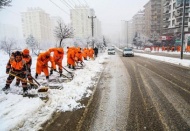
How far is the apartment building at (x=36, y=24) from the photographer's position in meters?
125

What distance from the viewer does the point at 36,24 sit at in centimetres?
12656

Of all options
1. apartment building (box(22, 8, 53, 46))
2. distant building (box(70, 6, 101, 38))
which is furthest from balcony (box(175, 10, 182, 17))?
apartment building (box(22, 8, 53, 46))

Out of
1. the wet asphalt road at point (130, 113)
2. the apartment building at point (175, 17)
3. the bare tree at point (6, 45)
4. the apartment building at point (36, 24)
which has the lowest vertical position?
the wet asphalt road at point (130, 113)

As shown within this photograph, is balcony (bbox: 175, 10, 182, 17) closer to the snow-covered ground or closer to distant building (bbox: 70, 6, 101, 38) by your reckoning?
the snow-covered ground

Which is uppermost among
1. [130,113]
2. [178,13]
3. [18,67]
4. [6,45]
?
[178,13]

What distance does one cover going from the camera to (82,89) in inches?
273

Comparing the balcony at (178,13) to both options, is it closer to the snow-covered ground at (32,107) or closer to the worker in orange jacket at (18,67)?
the snow-covered ground at (32,107)

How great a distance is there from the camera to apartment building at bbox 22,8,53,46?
12506cm

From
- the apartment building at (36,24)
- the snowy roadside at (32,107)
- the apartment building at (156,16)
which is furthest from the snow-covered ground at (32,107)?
the apartment building at (36,24)

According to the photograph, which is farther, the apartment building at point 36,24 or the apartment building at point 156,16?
the apartment building at point 36,24

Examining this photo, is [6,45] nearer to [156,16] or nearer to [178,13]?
[178,13]

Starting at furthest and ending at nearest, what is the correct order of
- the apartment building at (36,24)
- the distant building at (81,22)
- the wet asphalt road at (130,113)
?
the apartment building at (36,24) → the distant building at (81,22) → the wet asphalt road at (130,113)

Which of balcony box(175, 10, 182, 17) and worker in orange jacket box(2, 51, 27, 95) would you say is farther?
balcony box(175, 10, 182, 17)

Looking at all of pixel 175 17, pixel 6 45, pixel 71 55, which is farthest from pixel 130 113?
pixel 175 17
